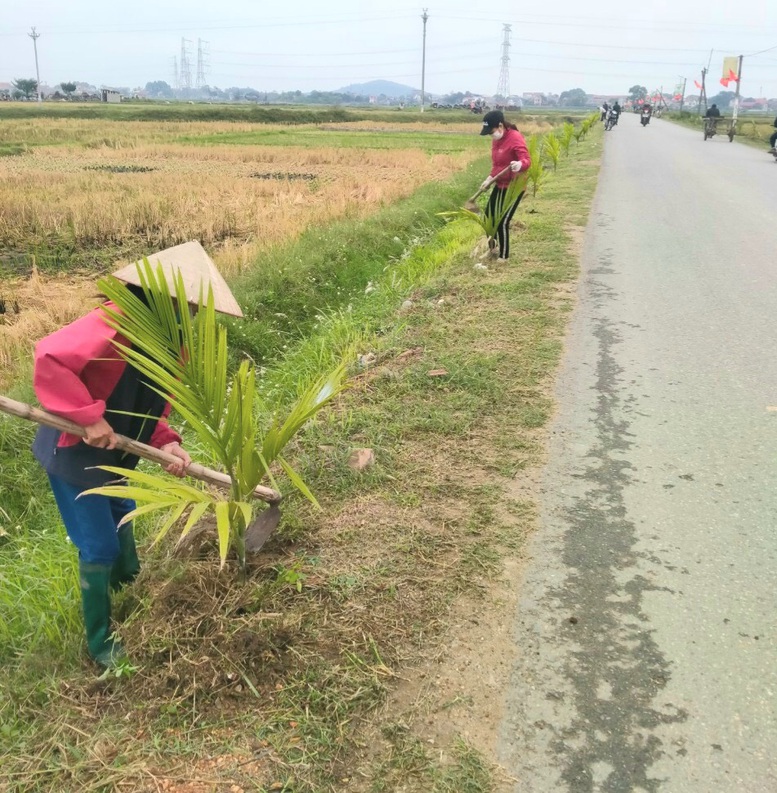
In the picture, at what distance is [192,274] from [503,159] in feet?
17.8

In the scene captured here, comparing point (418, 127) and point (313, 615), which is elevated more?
point (418, 127)

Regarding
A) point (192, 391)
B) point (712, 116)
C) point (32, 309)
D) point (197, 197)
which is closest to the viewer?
point (192, 391)

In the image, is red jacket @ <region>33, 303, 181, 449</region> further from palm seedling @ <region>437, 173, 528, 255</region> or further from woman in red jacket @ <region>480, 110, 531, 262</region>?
woman in red jacket @ <region>480, 110, 531, 262</region>

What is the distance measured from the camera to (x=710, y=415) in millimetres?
3896

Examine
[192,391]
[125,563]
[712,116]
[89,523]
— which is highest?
[712,116]

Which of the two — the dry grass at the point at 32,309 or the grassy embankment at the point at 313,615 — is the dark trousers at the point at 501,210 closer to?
the grassy embankment at the point at 313,615

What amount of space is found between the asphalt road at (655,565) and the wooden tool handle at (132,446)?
103 cm

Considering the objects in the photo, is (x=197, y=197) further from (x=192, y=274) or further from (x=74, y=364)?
(x=74, y=364)

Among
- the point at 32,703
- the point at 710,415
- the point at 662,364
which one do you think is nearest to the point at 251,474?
the point at 32,703

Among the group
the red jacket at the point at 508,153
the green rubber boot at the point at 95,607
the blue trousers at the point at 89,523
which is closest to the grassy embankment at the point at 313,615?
the green rubber boot at the point at 95,607

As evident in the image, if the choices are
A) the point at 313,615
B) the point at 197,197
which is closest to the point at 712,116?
the point at 197,197

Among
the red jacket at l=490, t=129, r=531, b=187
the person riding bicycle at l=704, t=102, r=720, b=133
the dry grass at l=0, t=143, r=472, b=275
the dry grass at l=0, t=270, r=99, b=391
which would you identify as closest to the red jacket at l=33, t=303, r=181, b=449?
the dry grass at l=0, t=270, r=99, b=391

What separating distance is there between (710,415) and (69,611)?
130 inches

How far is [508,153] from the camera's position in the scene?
697 centimetres
